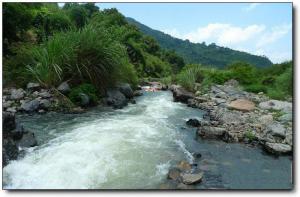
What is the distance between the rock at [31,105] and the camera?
6.08 meters

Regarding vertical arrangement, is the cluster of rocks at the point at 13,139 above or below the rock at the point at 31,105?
below

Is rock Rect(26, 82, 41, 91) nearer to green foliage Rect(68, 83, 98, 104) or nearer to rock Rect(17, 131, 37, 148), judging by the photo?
green foliage Rect(68, 83, 98, 104)

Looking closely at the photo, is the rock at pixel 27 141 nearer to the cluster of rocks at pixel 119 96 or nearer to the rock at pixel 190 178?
the rock at pixel 190 178

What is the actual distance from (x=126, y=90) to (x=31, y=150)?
4.45m

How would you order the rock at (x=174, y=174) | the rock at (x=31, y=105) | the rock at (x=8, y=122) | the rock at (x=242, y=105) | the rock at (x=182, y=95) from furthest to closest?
the rock at (x=182, y=95), the rock at (x=31, y=105), the rock at (x=242, y=105), the rock at (x=8, y=122), the rock at (x=174, y=174)

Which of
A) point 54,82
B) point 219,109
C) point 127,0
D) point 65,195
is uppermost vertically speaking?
point 127,0

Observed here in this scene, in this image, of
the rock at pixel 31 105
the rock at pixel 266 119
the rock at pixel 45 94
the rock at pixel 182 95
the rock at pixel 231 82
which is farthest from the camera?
the rock at pixel 182 95

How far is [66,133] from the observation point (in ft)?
16.7

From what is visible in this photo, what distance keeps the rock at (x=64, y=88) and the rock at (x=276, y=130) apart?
3.84 meters

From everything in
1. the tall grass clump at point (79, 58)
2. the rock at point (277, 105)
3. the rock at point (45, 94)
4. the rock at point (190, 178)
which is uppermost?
the tall grass clump at point (79, 58)

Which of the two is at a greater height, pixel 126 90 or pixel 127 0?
pixel 127 0

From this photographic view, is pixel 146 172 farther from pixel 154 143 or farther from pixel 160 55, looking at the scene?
pixel 160 55

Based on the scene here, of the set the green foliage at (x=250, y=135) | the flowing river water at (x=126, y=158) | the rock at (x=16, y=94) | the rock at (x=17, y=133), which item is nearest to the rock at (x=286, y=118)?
the flowing river water at (x=126, y=158)

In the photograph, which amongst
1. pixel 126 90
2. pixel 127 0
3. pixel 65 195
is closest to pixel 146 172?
pixel 65 195
